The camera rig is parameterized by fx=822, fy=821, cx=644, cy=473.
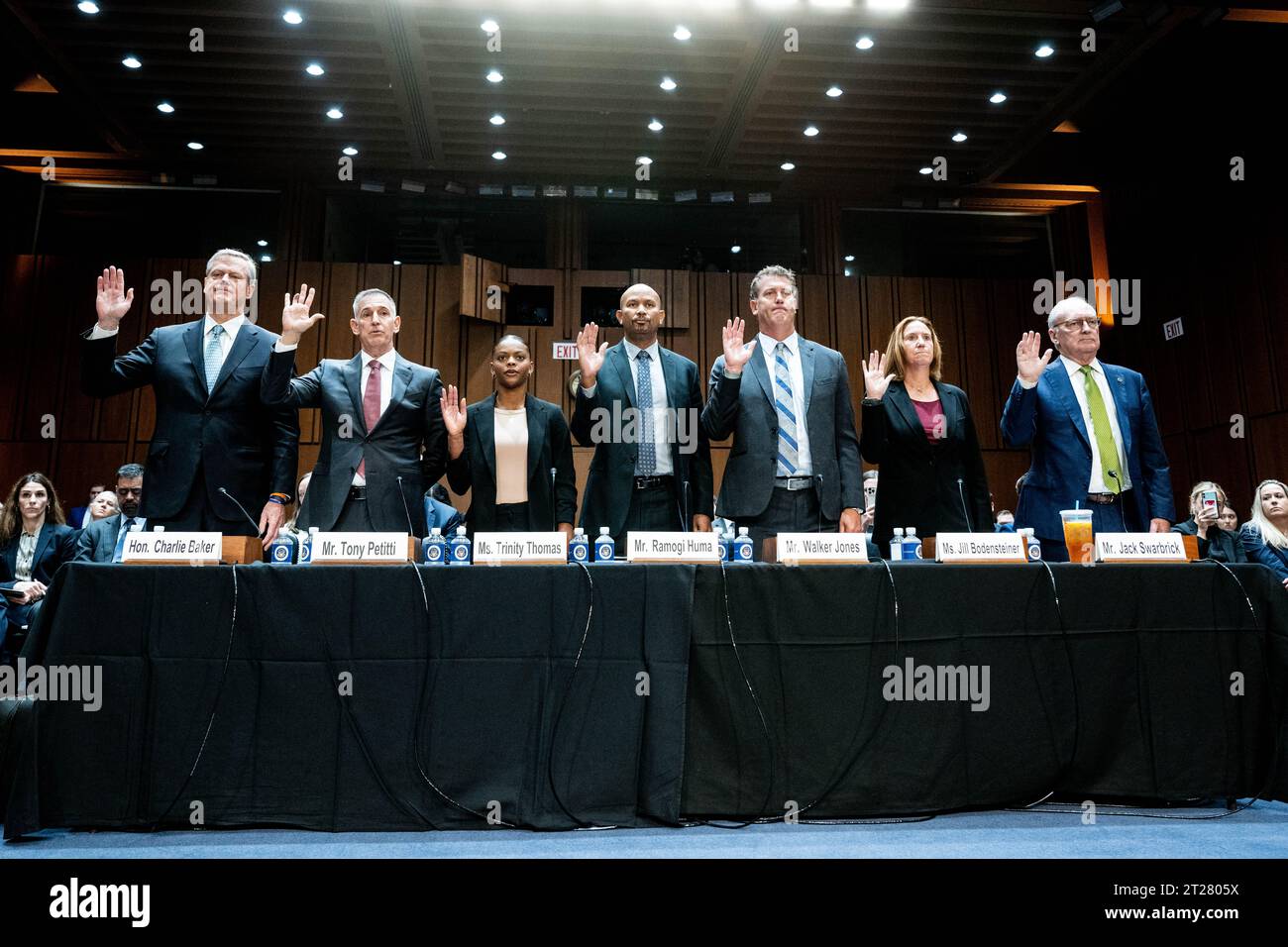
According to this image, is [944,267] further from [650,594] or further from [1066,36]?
[650,594]

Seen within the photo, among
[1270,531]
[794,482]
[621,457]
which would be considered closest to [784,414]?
[794,482]

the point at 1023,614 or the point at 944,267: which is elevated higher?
the point at 944,267

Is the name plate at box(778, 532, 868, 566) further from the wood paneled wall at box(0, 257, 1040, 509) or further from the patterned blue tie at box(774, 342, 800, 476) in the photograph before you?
the wood paneled wall at box(0, 257, 1040, 509)

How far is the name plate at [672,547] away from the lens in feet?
7.71

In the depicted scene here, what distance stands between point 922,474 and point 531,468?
4.85ft

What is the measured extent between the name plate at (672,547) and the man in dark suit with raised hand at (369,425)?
919mm

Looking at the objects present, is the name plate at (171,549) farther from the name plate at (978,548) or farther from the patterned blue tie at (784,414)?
the name plate at (978,548)

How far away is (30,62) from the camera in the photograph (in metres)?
6.92

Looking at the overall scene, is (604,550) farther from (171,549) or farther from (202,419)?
(202,419)

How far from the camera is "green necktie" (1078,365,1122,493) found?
9.65 feet

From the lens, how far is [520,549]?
2318mm

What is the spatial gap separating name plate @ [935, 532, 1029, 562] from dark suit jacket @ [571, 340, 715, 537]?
2.72ft
